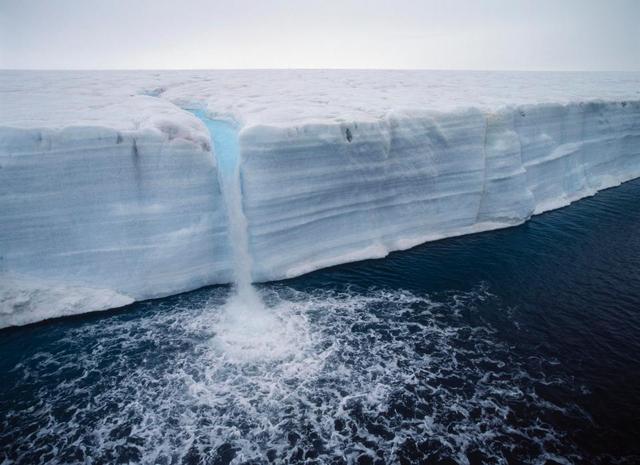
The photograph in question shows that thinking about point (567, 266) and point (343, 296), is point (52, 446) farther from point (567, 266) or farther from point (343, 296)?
point (567, 266)

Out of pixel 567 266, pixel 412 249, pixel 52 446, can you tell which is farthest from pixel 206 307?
pixel 567 266

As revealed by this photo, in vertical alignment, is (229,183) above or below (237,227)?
above

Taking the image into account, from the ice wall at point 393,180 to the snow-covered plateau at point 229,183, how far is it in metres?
0.05

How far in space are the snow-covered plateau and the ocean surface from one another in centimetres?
127

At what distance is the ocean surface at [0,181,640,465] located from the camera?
25.0 feet

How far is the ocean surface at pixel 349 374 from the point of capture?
301 inches

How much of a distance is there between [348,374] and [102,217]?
844cm

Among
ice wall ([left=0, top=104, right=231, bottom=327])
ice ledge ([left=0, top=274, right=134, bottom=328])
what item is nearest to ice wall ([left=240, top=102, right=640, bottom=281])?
ice wall ([left=0, top=104, right=231, bottom=327])

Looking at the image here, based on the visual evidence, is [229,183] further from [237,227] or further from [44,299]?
[44,299]

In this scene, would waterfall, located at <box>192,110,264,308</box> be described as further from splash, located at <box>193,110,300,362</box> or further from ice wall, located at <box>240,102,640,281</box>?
ice wall, located at <box>240,102,640,281</box>

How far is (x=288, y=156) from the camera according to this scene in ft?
42.3

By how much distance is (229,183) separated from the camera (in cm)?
1334

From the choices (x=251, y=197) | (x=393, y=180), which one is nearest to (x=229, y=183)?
(x=251, y=197)

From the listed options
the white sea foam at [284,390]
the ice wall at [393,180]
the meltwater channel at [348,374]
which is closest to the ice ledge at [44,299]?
the meltwater channel at [348,374]
